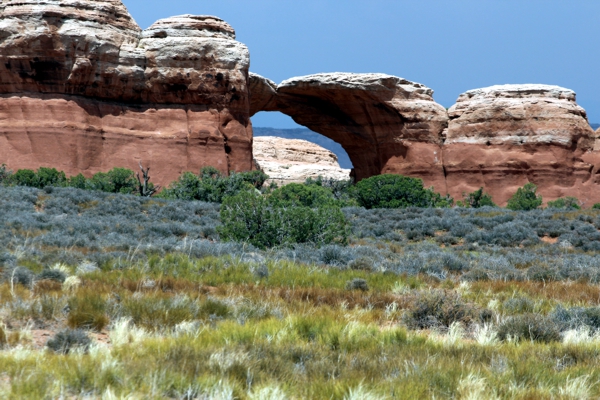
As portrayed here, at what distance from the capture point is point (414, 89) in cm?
4491

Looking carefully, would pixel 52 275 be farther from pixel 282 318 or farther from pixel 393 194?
pixel 393 194

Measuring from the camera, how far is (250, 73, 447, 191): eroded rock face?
4366 cm

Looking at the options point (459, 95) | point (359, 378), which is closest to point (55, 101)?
point (459, 95)

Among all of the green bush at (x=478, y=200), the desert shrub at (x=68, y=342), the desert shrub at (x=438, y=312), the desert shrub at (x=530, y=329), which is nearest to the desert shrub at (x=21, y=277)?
the desert shrub at (x=68, y=342)

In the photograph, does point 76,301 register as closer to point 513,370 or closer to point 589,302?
point 513,370

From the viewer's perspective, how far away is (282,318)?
642 cm

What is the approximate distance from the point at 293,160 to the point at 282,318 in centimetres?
6463

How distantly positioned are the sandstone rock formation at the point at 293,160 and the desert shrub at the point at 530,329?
5172cm

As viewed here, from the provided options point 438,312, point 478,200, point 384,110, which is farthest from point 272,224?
point 384,110

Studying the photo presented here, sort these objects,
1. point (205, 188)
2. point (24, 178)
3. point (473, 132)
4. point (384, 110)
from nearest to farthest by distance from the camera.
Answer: point (205, 188) < point (24, 178) < point (473, 132) < point (384, 110)

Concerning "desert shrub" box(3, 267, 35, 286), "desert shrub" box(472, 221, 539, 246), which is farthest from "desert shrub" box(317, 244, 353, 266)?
"desert shrub" box(472, 221, 539, 246)

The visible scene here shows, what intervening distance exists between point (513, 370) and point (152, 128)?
117 feet

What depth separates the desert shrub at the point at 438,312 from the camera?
691 cm

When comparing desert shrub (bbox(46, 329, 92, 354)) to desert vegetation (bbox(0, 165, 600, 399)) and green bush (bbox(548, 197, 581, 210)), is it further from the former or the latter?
green bush (bbox(548, 197, 581, 210))
